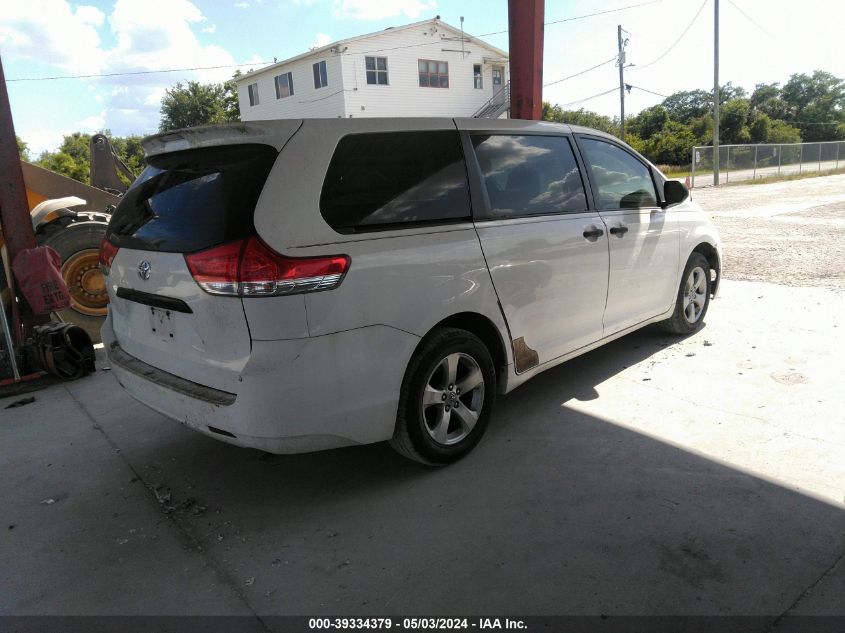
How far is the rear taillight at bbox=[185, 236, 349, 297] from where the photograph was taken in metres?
2.52

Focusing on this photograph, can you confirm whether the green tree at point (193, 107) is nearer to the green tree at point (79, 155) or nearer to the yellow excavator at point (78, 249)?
the green tree at point (79, 155)

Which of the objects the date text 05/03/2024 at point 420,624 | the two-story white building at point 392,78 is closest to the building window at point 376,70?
the two-story white building at point 392,78

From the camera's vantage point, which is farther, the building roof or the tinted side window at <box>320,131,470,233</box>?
the building roof

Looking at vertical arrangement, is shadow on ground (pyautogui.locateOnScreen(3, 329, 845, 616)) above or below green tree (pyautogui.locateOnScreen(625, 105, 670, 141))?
below

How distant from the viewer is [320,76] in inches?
1207

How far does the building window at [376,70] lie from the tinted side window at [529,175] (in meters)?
28.4

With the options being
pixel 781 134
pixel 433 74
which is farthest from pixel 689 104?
pixel 433 74

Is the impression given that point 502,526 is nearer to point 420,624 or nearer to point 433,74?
point 420,624

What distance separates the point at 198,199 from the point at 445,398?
160 cm

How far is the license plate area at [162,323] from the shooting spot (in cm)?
291

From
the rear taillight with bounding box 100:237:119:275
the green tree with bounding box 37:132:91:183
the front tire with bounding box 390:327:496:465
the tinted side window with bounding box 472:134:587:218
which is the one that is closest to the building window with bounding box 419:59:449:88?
the green tree with bounding box 37:132:91:183

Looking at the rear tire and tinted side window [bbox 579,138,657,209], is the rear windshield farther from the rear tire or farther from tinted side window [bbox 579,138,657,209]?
the rear tire

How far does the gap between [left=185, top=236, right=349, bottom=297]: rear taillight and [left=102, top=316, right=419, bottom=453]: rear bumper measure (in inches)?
9.2

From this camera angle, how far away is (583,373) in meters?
4.73
